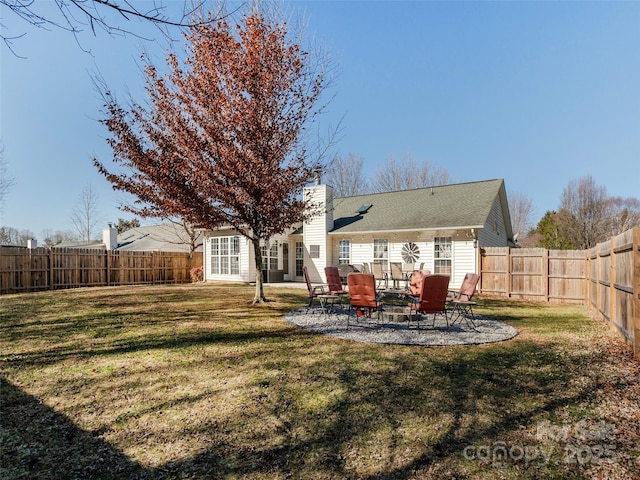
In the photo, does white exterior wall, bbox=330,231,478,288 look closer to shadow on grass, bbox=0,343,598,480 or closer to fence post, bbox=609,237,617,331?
fence post, bbox=609,237,617,331

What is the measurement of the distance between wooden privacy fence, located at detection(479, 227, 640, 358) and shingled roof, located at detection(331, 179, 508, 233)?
1.96m

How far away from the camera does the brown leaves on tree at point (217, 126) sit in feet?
29.0

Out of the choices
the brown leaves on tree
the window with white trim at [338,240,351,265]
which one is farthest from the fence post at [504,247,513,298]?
the brown leaves on tree

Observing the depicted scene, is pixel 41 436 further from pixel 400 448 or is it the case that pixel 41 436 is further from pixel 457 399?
pixel 457 399

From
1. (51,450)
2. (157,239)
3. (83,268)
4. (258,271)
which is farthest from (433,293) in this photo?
(157,239)

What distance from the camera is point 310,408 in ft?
11.8

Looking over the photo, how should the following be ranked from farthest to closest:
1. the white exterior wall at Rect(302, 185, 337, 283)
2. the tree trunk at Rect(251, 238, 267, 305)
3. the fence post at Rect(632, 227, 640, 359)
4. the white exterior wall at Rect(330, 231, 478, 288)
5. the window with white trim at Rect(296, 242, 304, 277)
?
the window with white trim at Rect(296, 242, 304, 277) → the white exterior wall at Rect(302, 185, 337, 283) → the white exterior wall at Rect(330, 231, 478, 288) → the tree trunk at Rect(251, 238, 267, 305) → the fence post at Rect(632, 227, 640, 359)

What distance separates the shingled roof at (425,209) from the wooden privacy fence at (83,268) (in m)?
11.2

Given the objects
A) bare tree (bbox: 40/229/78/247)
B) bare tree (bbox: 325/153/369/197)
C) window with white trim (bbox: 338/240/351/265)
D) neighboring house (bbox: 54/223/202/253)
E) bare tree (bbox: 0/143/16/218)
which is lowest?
window with white trim (bbox: 338/240/351/265)

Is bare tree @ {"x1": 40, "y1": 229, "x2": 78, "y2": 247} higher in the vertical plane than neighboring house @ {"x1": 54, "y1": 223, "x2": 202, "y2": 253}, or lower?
higher

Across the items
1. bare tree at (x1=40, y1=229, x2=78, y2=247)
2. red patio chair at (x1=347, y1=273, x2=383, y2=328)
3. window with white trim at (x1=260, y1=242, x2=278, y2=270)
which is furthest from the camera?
bare tree at (x1=40, y1=229, x2=78, y2=247)

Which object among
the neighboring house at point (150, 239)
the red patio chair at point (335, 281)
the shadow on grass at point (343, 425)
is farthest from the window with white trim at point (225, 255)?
the shadow on grass at point (343, 425)

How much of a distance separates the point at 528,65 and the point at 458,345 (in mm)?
12833

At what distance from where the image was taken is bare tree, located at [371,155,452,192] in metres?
33.1
